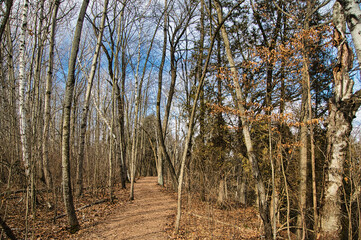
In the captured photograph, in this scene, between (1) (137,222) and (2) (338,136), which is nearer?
(2) (338,136)

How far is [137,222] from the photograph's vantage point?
5984mm

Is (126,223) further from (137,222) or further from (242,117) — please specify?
(242,117)

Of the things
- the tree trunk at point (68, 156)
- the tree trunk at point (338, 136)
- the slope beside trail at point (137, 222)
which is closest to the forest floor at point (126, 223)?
the slope beside trail at point (137, 222)

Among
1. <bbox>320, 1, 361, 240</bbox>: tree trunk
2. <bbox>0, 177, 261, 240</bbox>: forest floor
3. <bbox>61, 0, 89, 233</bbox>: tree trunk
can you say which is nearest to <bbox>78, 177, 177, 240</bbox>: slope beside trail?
<bbox>0, 177, 261, 240</bbox>: forest floor

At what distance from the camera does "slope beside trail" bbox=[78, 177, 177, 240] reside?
504 cm

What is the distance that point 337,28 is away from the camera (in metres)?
3.64

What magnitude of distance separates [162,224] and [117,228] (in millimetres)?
1295

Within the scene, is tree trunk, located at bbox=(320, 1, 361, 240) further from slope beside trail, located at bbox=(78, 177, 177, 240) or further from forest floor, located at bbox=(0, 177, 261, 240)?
slope beside trail, located at bbox=(78, 177, 177, 240)

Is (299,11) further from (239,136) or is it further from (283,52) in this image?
(239,136)

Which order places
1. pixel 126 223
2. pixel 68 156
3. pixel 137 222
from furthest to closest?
pixel 137 222 → pixel 126 223 → pixel 68 156

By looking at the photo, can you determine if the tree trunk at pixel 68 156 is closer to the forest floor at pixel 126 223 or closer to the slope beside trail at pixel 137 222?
the forest floor at pixel 126 223

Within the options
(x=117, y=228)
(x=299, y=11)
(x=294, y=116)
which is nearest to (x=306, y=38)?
(x=299, y=11)

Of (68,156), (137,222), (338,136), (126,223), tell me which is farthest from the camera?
(137,222)

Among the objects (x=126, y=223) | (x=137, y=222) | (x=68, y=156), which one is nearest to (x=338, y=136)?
(x=137, y=222)
